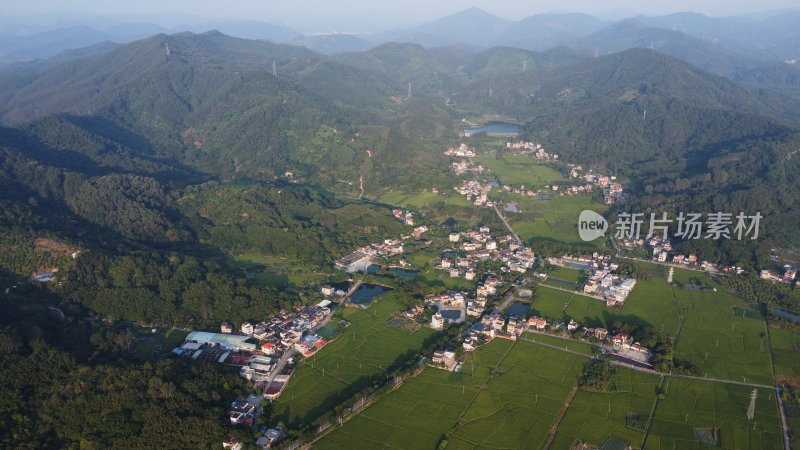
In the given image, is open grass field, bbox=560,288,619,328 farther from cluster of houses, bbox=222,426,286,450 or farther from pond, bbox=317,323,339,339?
cluster of houses, bbox=222,426,286,450

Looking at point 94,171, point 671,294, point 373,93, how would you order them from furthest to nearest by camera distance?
point 373,93, point 94,171, point 671,294

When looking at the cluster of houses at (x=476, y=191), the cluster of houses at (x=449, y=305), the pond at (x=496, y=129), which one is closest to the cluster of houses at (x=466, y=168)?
the cluster of houses at (x=476, y=191)

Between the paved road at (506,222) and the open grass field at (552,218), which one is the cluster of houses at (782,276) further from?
the paved road at (506,222)

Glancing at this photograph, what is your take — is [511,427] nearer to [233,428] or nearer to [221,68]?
[233,428]

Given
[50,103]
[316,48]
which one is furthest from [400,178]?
[316,48]

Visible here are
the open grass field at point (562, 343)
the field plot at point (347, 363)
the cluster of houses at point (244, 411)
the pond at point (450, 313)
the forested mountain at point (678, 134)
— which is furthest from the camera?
the forested mountain at point (678, 134)

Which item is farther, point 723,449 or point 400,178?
point 400,178
